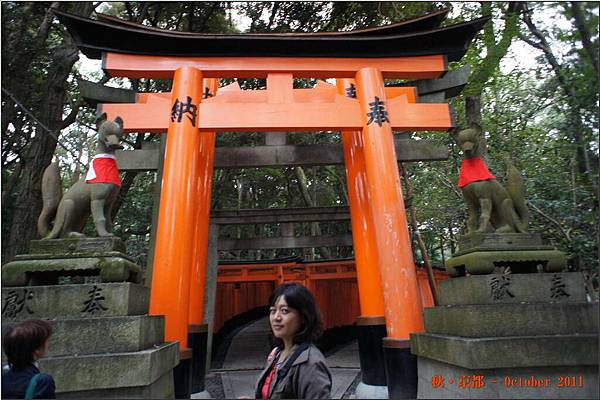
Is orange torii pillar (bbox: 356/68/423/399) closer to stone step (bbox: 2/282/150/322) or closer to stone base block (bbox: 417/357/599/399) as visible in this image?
stone base block (bbox: 417/357/599/399)

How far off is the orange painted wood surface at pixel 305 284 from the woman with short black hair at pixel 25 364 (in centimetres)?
858

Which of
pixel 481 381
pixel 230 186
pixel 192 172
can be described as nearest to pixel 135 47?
pixel 192 172

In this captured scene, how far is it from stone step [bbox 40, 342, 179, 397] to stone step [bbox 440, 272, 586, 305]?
285cm

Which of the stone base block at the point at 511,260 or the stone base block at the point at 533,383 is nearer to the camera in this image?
the stone base block at the point at 533,383

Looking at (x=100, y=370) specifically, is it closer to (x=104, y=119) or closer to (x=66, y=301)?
(x=66, y=301)

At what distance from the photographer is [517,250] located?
3.64 meters

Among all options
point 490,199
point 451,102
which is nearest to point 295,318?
point 490,199

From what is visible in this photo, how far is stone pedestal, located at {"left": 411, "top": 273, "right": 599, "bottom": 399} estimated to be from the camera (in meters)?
3.09

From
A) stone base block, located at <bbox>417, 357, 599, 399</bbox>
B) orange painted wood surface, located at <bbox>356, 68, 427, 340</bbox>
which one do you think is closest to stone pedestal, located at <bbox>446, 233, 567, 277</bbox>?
stone base block, located at <bbox>417, 357, 599, 399</bbox>

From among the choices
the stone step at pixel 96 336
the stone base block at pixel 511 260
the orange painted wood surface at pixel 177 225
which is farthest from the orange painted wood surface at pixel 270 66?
the stone step at pixel 96 336

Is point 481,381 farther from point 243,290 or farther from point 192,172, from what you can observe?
point 243,290

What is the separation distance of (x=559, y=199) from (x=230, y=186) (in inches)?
480

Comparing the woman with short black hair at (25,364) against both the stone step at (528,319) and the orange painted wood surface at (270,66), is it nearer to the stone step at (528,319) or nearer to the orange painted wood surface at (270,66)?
the stone step at (528,319)

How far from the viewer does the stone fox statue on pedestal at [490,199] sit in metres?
3.85
